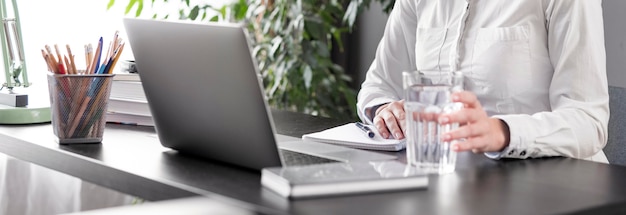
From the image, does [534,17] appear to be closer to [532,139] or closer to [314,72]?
[532,139]

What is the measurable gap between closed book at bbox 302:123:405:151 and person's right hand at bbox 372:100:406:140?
1cm

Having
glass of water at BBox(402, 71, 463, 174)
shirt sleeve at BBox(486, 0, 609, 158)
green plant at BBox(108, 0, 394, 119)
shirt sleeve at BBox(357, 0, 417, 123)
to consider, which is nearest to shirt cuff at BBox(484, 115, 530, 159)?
shirt sleeve at BBox(486, 0, 609, 158)

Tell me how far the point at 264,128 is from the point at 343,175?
0.13 meters

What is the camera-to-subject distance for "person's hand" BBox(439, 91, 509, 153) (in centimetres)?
141

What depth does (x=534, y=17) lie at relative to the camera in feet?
6.00

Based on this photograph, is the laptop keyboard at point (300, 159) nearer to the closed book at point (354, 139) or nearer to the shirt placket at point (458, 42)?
the closed book at point (354, 139)

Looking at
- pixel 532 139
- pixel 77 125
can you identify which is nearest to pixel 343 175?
pixel 532 139

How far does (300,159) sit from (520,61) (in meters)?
0.55

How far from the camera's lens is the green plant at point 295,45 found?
351cm

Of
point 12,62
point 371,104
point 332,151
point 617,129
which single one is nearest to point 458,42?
point 371,104

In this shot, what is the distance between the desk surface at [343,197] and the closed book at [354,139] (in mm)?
44

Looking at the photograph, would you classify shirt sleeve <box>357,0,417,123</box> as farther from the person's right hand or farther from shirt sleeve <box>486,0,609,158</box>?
shirt sleeve <box>486,0,609,158</box>

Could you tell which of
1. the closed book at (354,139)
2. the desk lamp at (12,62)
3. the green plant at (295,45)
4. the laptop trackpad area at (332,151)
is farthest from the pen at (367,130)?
the green plant at (295,45)

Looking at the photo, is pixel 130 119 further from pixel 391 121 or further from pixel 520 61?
pixel 520 61
